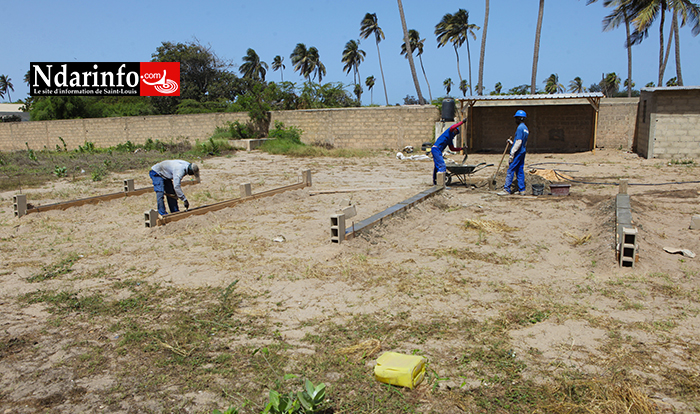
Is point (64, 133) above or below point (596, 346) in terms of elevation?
above

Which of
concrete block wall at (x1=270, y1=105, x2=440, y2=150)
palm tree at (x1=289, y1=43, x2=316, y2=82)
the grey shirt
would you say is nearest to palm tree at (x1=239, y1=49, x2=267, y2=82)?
palm tree at (x1=289, y1=43, x2=316, y2=82)

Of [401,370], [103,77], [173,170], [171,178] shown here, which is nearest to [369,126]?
[103,77]

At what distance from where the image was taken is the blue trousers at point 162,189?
762 centimetres

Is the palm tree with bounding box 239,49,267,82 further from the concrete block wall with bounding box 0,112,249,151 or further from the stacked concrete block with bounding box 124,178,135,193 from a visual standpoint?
the stacked concrete block with bounding box 124,178,135,193

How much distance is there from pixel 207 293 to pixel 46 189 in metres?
9.88

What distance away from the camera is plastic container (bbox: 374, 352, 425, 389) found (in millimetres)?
2848

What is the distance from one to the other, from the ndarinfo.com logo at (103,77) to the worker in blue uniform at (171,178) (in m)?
16.9

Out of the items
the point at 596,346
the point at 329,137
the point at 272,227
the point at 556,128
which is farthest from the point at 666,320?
the point at 329,137

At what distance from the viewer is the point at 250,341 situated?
141 inches

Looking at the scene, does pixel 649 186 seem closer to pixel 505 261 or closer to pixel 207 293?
pixel 505 261

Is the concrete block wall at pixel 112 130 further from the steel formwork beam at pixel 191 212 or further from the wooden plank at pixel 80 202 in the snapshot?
the steel formwork beam at pixel 191 212

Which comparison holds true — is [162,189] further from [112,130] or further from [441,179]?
[112,130]

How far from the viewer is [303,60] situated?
189ft

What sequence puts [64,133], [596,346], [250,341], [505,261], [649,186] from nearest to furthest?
[596,346]
[250,341]
[505,261]
[649,186]
[64,133]
